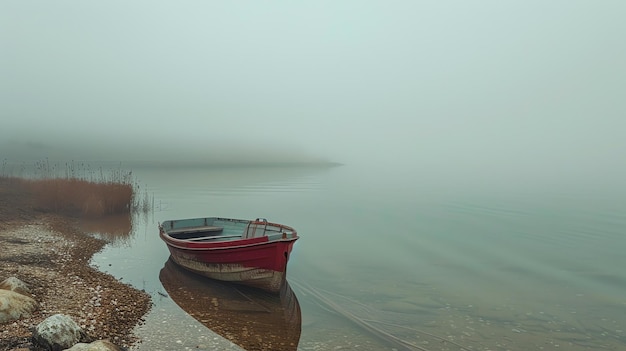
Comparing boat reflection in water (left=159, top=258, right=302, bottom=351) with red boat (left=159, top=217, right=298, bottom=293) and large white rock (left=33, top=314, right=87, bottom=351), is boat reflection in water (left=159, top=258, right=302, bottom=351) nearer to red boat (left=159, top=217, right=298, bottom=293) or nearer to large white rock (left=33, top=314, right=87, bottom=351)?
red boat (left=159, top=217, right=298, bottom=293)

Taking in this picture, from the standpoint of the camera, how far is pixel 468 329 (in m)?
10.9

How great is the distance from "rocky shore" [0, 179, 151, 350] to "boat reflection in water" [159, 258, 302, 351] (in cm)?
154

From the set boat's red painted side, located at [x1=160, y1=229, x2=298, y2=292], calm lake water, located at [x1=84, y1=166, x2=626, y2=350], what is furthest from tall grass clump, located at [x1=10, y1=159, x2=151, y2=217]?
boat's red painted side, located at [x1=160, y1=229, x2=298, y2=292]

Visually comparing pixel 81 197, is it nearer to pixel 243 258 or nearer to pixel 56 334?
pixel 243 258

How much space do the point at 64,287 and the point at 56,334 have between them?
15.4 ft

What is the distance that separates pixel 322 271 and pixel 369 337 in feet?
22.1

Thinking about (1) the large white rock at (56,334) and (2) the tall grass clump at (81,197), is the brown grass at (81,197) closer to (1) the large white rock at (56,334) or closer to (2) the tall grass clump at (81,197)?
(2) the tall grass clump at (81,197)

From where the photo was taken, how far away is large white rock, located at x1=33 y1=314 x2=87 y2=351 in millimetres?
7016

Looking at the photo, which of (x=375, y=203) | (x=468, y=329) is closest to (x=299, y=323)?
(x=468, y=329)

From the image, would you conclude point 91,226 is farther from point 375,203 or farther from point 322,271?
point 375,203

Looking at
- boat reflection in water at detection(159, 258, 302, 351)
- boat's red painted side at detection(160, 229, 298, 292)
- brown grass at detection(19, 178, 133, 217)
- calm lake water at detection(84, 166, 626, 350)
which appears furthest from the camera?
brown grass at detection(19, 178, 133, 217)

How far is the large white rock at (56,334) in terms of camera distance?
702cm

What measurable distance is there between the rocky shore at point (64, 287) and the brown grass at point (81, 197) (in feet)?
19.8

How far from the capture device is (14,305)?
841 cm
